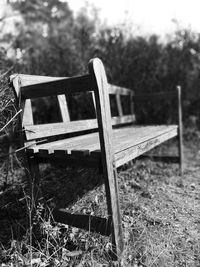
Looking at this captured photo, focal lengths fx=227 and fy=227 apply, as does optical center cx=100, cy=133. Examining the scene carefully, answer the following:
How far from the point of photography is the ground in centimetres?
166

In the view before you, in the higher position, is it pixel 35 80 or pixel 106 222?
pixel 35 80

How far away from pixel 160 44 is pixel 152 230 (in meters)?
4.50

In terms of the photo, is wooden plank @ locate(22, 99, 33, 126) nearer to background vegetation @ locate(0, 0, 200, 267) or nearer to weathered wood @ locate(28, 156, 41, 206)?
background vegetation @ locate(0, 0, 200, 267)

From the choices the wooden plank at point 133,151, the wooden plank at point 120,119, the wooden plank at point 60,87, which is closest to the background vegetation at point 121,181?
the wooden plank at point 60,87

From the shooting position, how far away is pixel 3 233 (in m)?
1.99

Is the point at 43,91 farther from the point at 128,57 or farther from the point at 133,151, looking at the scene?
the point at 128,57

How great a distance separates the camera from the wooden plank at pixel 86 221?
1.65m

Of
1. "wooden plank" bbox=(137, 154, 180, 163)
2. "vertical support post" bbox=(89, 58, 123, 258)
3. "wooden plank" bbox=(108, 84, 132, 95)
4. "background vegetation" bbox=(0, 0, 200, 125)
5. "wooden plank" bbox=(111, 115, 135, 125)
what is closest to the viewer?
"vertical support post" bbox=(89, 58, 123, 258)

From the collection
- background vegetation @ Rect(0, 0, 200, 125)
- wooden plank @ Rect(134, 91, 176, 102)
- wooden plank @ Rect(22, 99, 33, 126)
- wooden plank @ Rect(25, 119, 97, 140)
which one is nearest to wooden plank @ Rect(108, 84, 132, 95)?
wooden plank @ Rect(134, 91, 176, 102)

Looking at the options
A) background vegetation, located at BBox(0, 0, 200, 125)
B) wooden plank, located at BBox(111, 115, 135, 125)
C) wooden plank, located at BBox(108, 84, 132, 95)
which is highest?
background vegetation, located at BBox(0, 0, 200, 125)

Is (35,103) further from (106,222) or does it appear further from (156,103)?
(106,222)

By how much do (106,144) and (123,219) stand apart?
930 mm

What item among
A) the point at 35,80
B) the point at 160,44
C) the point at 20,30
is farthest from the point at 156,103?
the point at 20,30

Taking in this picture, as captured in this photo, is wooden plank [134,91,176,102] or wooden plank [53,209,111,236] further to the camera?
wooden plank [134,91,176,102]
